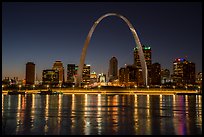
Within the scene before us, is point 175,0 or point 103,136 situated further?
point 103,136

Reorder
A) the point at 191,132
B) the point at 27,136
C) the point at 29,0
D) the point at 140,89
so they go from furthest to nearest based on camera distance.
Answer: the point at 140,89, the point at 191,132, the point at 27,136, the point at 29,0

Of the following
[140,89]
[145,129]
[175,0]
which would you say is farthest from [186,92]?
[175,0]

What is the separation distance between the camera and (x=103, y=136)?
54.7 feet

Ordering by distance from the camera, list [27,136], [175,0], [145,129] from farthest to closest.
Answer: [145,129]
[27,136]
[175,0]

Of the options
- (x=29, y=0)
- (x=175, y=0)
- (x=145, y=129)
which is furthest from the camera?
(x=145, y=129)

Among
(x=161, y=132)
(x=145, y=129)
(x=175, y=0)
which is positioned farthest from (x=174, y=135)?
(x=175, y=0)

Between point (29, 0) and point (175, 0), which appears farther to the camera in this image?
point (29, 0)

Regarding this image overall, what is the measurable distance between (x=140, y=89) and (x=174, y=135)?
4096 inches

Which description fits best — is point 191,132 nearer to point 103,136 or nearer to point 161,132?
point 161,132

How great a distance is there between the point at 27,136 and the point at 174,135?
7.96 meters

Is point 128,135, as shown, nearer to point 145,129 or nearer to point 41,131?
point 145,129

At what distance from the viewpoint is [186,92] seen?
122125 mm

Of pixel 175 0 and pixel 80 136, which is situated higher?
pixel 175 0

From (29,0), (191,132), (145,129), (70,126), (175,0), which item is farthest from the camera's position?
(70,126)
